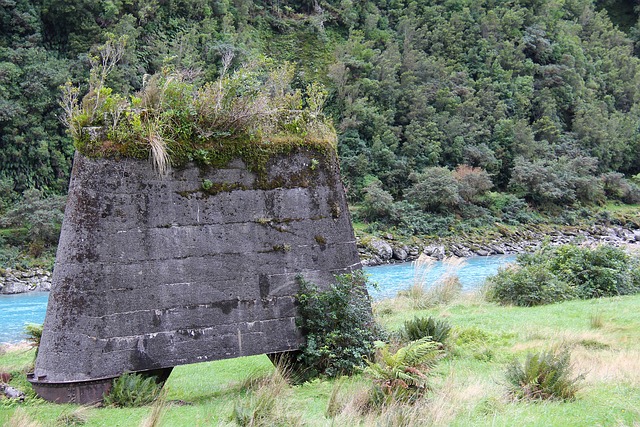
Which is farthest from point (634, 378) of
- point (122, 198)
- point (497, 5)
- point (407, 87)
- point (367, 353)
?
point (497, 5)

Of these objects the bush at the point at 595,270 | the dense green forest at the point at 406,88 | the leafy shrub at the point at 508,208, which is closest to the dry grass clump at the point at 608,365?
the bush at the point at 595,270

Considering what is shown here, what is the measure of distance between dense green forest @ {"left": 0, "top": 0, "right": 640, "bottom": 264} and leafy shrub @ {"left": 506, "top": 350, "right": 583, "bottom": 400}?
3322 cm

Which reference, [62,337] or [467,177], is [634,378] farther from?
[467,177]

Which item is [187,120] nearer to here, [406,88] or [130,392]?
[130,392]

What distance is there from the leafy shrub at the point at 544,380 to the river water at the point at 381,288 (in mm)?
9091

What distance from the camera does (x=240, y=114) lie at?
709 cm

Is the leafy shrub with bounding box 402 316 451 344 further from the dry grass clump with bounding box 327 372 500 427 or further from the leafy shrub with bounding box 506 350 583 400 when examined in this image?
the leafy shrub with bounding box 506 350 583 400

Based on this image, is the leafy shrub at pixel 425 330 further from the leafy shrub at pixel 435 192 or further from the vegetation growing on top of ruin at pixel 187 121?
the leafy shrub at pixel 435 192

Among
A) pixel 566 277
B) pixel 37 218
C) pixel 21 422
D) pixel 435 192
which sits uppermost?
pixel 435 192

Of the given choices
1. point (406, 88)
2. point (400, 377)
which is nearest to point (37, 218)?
point (400, 377)

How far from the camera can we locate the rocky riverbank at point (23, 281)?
29.5 metres

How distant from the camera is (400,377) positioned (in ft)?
17.7

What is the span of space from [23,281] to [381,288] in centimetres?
2095

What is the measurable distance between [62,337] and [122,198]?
161 centimetres
